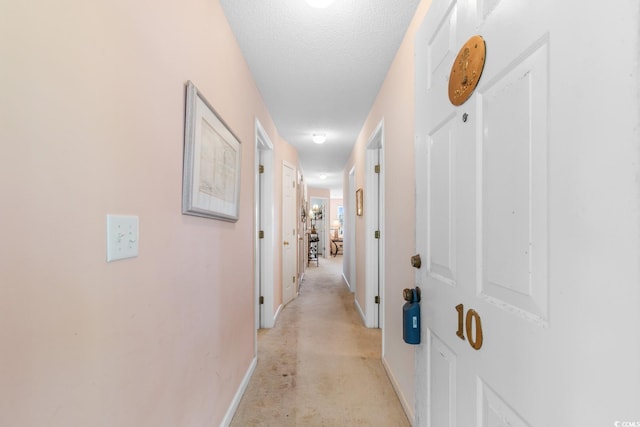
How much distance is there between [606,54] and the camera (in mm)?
422

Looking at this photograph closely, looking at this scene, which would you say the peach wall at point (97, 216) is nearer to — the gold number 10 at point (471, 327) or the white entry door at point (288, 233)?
the gold number 10 at point (471, 327)

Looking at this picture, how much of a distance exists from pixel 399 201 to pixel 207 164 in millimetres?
1280

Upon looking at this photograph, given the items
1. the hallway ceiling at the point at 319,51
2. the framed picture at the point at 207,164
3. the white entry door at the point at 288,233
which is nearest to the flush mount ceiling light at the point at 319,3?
the hallway ceiling at the point at 319,51

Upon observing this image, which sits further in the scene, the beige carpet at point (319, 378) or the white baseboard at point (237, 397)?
the beige carpet at point (319, 378)

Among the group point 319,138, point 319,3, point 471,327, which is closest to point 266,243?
point 319,138

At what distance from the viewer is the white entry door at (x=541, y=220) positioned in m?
0.41

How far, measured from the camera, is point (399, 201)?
2023 mm

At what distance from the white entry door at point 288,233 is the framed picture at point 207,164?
2.33 m

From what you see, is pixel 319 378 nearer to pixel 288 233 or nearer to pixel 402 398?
pixel 402 398

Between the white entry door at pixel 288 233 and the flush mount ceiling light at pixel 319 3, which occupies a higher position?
the flush mount ceiling light at pixel 319 3

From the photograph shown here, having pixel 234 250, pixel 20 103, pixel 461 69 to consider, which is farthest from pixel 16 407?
pixel 234 250

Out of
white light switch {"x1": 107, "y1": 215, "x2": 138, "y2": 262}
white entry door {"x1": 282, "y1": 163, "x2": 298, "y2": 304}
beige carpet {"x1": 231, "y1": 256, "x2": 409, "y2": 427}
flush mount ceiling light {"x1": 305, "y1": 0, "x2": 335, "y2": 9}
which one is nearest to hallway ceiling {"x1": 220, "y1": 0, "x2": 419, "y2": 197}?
flush mount ceiling light {"x1": 305, "y1": 0, "x2": 335, "y2": 9}

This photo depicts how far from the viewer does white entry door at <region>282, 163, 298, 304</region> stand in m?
4.10

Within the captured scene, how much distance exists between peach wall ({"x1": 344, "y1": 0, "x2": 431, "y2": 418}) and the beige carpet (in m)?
0.18
